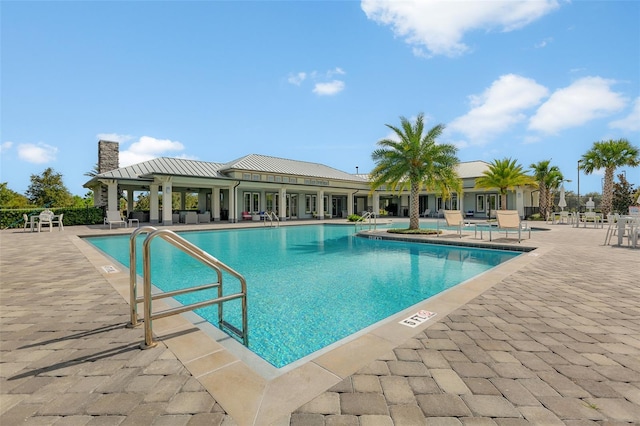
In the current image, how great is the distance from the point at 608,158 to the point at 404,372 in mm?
32559

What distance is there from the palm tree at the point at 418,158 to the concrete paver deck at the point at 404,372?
11.0 metres

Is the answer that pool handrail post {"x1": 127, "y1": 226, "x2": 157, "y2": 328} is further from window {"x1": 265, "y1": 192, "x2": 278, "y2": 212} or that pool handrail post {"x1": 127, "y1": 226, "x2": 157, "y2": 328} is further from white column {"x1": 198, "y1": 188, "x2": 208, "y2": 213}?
white column {"x1": 198, "y1": 188, "x2": 208, "y2": 213}

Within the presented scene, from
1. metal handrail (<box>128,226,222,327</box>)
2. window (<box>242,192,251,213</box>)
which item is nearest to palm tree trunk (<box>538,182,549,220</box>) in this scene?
window (<box>242,192,251,213</box>)

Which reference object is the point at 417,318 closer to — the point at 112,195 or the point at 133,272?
the point at 133,272

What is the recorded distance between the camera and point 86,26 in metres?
9.47

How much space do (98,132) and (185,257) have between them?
1896 cm

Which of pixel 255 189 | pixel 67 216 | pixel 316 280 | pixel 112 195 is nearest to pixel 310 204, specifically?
pixel 255 189

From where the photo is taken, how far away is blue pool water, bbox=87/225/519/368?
4.02 meters

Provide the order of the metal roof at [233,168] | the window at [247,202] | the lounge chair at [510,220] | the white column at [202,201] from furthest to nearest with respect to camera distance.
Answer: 1. the white column at [202,201]
2. the window at [247,202]
3. the metal roof at [233,168]
4. the lounge chair at [510,220]

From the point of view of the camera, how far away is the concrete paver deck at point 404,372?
179 centimetres

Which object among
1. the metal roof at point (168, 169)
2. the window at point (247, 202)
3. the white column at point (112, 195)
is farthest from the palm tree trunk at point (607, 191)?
the white column at point (112, 195)

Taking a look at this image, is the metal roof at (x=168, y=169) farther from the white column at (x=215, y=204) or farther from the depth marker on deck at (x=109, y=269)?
the depth marker on deck at (x=109, y=269)

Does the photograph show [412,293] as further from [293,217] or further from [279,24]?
[293,217]

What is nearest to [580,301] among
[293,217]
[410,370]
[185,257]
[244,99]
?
[410,370]
